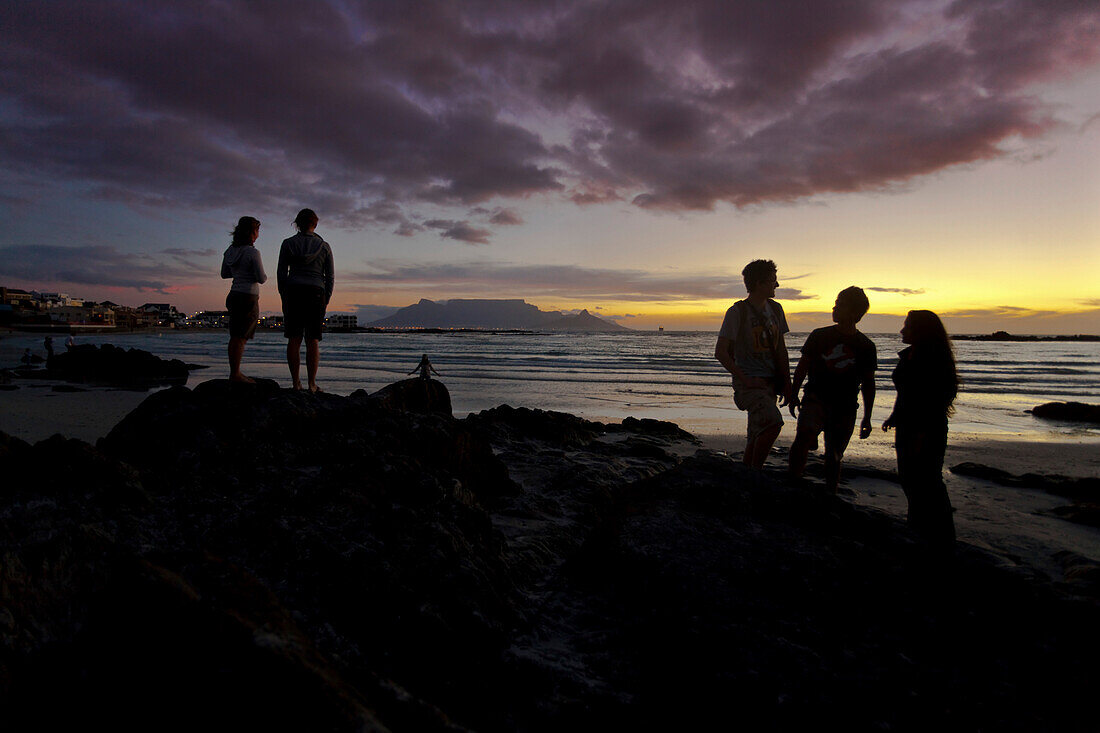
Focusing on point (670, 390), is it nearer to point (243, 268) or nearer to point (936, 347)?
point (936, 347)

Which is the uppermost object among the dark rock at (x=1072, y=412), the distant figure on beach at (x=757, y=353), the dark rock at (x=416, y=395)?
the distant figure on beach at (x=757, y=353)

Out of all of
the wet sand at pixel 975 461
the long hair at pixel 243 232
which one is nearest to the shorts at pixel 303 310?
the long hair at pixel 243 232

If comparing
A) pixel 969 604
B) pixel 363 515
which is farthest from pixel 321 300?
pixel 969 604

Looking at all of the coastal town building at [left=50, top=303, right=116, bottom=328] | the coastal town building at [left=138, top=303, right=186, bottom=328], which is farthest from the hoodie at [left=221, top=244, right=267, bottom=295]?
the coastal town building at [left=138, top=303, right=186, bottom=328]

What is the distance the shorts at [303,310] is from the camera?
588 cm

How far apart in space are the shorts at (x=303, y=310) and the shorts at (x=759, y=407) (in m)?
4.52

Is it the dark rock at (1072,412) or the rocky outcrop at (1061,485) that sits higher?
the dark rock at (1072,412)

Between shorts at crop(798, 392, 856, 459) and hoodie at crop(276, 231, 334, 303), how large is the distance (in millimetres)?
5290

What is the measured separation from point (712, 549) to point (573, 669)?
123cm

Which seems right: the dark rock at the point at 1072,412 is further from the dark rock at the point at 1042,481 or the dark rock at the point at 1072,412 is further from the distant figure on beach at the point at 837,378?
the distant figure on beach at the point at 837,378

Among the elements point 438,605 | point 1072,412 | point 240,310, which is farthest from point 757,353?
point 1072,412

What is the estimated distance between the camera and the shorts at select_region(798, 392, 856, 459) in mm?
5281

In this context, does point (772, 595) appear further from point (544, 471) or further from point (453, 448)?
point (544, 471)

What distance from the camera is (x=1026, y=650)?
2600 mm
